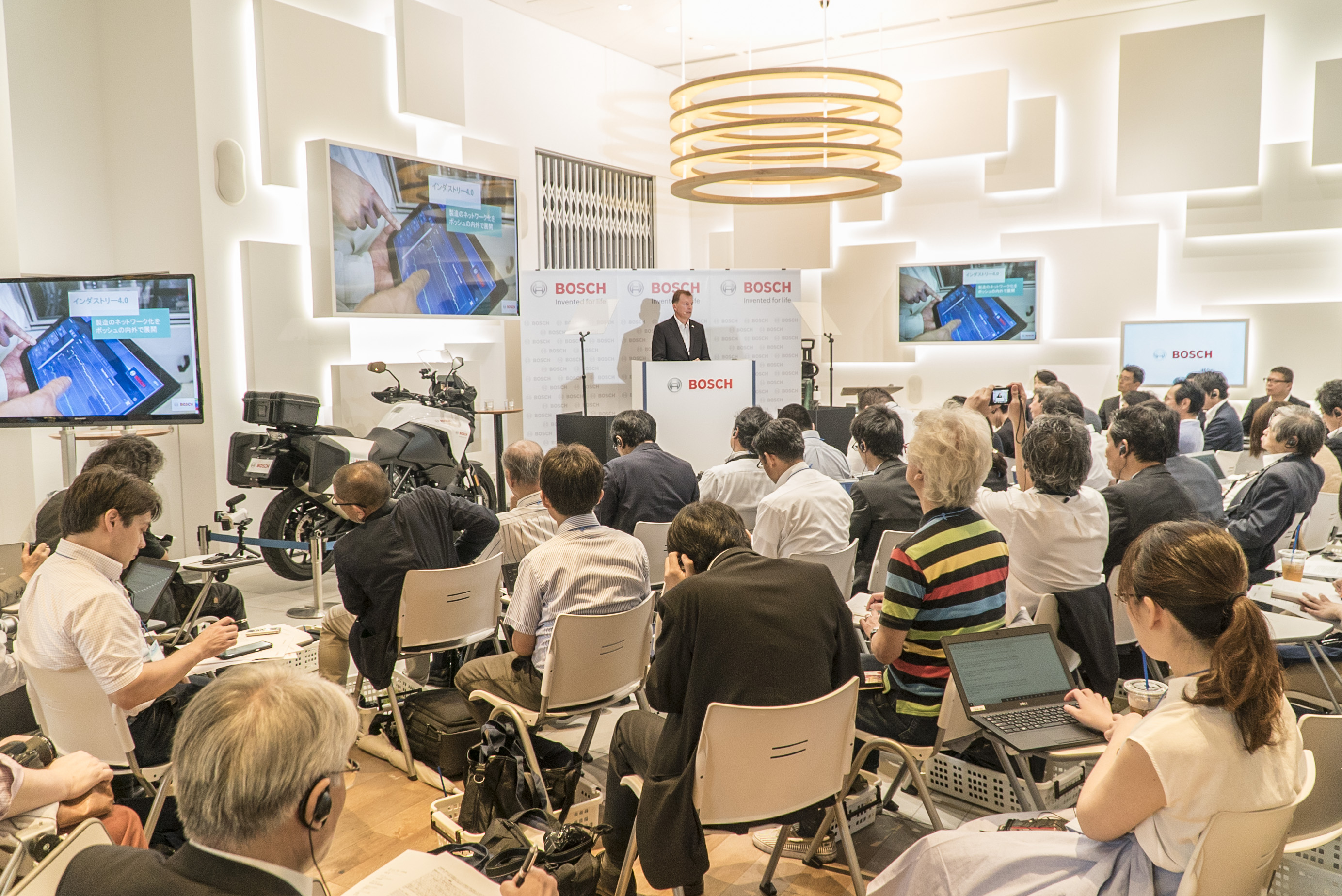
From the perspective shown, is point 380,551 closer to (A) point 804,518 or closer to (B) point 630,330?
(A) point 804,518

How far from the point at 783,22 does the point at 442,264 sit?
4.25 metres

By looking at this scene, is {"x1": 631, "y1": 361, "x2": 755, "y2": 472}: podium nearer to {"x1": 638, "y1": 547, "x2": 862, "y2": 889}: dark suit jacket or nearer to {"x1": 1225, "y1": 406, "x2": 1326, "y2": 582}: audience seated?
{"x1": 1225, "y1": 406, "x2": 1326, "y2": 582}: audience seated

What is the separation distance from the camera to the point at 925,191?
1019cm

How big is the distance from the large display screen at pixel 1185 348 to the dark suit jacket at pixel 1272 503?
547 cm

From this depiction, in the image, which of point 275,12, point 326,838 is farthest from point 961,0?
point 326,838

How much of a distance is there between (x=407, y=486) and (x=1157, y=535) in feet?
17.3

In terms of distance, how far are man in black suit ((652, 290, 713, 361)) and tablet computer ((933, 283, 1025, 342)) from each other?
301 centimetres

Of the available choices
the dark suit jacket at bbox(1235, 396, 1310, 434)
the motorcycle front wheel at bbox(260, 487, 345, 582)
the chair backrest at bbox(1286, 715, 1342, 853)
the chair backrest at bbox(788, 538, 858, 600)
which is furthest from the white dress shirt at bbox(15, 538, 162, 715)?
the dark suit jacket at bbox(1235, 396, 1310, 434)

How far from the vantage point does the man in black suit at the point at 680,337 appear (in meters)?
8.64

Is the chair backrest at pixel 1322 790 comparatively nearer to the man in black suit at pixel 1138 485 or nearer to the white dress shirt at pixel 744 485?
the man in black suit at pixel 1138 485

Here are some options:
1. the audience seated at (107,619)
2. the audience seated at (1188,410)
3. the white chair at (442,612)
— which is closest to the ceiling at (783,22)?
the audience seated at (1188,410)

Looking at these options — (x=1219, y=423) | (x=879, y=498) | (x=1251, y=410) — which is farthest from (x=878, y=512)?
(x=1251, y=410)

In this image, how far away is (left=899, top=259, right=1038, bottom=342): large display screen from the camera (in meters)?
9.61

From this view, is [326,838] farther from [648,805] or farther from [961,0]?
[961,0]
